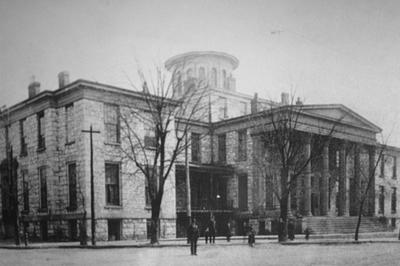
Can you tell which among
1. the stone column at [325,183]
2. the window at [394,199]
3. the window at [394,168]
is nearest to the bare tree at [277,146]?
the stone column at [325,183]

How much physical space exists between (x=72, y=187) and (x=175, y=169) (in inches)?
309

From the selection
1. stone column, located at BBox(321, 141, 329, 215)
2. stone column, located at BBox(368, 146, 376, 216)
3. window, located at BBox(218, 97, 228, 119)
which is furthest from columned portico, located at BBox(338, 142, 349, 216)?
window, located at BBox(218, 97, 228, 119)

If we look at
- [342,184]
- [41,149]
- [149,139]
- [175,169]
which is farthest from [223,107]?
[41,149]

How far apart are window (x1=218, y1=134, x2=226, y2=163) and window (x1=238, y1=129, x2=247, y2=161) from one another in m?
1.69

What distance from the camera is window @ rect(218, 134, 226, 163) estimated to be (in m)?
37.1

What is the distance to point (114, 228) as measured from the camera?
1007 inches

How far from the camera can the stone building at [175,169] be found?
24.8m

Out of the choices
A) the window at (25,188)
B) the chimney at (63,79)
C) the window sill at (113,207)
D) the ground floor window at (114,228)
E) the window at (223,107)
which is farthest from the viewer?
the window at (223,107)

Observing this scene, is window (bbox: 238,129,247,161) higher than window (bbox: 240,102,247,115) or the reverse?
the reverse

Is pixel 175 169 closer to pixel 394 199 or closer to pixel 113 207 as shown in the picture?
pixel 113 207

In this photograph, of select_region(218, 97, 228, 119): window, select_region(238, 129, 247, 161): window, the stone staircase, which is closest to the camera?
the stone staircase

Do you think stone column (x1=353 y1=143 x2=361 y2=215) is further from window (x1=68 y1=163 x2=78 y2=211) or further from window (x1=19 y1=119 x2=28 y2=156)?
window (x1=19 y1=119 x2=28 y2=156)

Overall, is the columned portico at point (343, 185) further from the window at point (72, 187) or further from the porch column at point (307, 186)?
the window at point (72, 187)

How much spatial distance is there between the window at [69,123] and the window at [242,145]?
14327 millimetres
